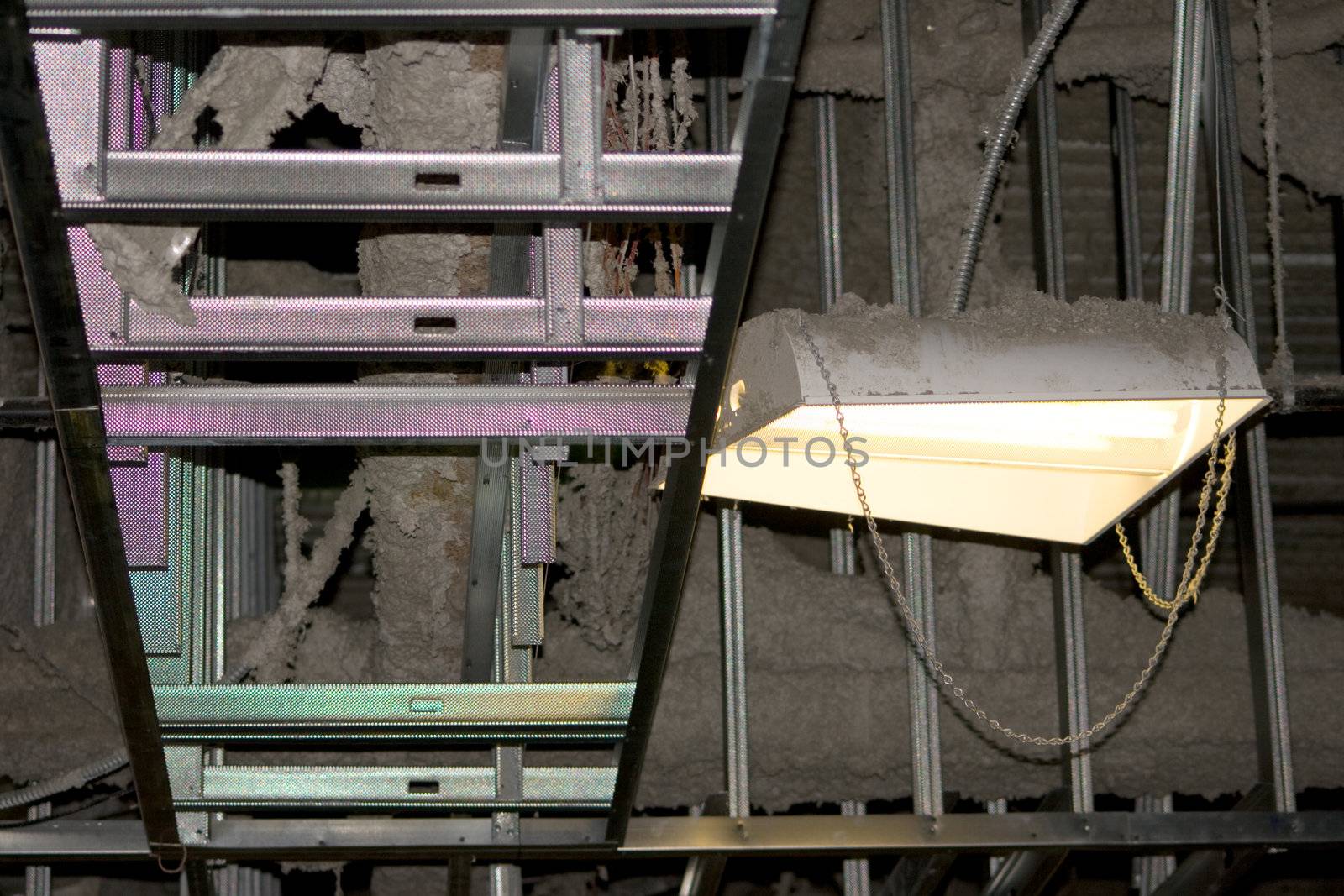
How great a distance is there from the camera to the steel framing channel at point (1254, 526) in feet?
10.0

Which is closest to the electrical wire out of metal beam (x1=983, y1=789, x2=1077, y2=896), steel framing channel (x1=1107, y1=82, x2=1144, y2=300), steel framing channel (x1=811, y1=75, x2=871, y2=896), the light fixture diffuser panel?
the light fixture diffuser panel

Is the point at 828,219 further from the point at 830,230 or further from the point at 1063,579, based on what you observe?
the point at 1063,579

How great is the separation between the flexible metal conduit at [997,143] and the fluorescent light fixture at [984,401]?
1.22ft

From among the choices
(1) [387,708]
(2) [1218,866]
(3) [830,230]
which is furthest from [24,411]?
(2) [1218,866]

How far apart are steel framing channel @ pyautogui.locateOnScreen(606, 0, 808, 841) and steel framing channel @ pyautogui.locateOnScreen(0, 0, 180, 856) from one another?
0.79 m

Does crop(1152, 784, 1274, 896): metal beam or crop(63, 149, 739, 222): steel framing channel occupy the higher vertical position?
crop(63, 149, 739, 222): steel framing channel

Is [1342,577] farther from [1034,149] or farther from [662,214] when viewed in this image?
[662,214]

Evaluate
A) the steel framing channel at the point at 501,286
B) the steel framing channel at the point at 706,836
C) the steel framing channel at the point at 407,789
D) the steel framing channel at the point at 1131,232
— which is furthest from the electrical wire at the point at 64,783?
the steel framing channel at the point at 1131,232

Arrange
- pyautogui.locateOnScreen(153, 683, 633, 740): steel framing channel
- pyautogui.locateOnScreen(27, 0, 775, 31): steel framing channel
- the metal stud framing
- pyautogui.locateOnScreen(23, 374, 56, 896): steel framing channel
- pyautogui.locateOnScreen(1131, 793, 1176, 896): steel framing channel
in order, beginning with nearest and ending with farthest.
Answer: pyautogui.locateOnScreen(27, 0, 775, 31): steel framing channel → the metal stud framing → pyautogui.locateOnScreen(153, 683, 633, 740): steel framing channel → pyautogui.locateOnScreen(23, 374, 56, 896): steel framing channel → pyautogui.locateOnScreen(1131, 793, 1176, 896): steel framing channel

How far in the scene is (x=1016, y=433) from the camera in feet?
7.72

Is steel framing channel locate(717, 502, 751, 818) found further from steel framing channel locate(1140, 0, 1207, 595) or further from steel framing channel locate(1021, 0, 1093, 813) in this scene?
steel framing channel locate(1140, 0, 1207, 595)

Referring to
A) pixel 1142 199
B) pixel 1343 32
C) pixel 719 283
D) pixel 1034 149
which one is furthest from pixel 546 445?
pixel 1142 199

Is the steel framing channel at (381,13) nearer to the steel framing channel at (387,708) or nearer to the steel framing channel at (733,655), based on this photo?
the steel framing channel at (387,708)

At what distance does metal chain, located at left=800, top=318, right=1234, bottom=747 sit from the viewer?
2.02 m
